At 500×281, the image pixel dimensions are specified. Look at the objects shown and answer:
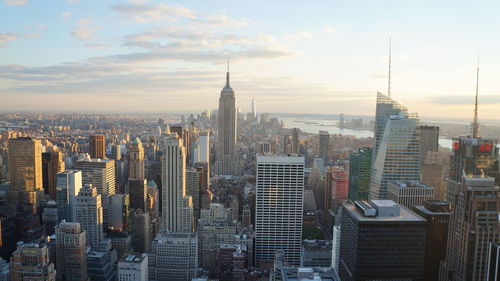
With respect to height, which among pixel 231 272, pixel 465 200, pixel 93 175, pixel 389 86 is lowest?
pixel 231 272

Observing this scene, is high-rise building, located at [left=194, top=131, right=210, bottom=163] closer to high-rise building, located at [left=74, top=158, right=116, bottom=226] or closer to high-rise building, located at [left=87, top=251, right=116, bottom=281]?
high-rise building, located at [left=74, top=158, right=116, bottom=226]

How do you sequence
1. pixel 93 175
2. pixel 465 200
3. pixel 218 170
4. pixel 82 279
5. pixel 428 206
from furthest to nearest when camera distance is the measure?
pixel 218 170 → pixel 93 175 → pixel 82 279 → pixel 428 206 → pixel 465 200

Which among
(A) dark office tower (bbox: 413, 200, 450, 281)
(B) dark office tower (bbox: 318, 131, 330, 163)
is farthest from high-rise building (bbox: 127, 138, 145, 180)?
(A) dark office tower (bbox: 413, 200, 450, 281)

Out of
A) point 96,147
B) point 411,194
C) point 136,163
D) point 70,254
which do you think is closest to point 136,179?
point 136,163

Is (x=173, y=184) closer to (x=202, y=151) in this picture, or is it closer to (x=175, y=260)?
(x=175, y=260)

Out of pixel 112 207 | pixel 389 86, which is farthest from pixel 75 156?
pixel 389 86

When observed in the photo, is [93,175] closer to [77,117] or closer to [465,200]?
[77,117]

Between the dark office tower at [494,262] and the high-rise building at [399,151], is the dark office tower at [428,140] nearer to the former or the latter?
the high-rise building at [399,151]
